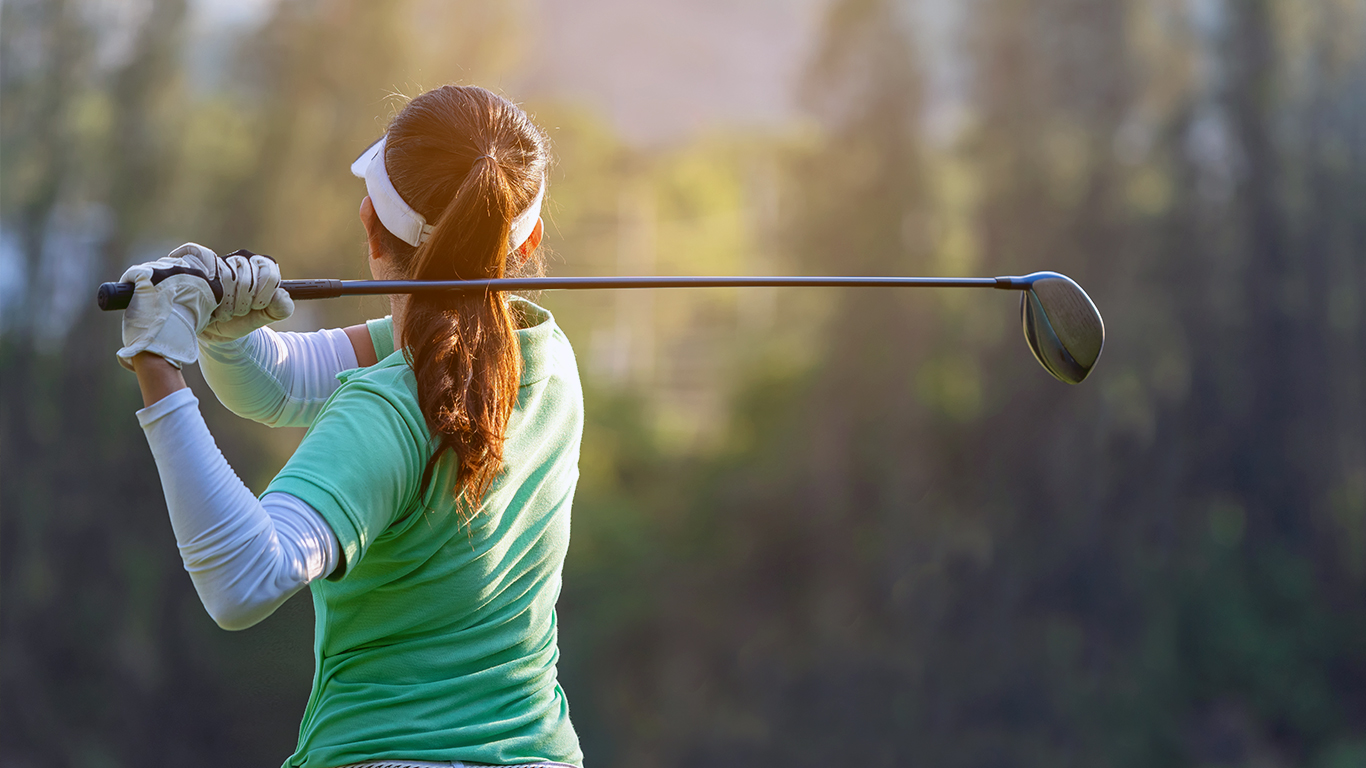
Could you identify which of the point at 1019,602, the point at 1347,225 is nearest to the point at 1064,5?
the point at 1347,225

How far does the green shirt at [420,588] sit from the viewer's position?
97 cm

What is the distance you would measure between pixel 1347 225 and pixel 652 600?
5318mm

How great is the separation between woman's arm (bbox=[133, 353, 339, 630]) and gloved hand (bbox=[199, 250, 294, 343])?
162 millimetres

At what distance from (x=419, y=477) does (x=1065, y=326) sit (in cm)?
97

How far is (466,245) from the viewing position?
45.4 inches

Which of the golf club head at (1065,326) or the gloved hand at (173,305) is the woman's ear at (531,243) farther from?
the golf club head at (1065,326)

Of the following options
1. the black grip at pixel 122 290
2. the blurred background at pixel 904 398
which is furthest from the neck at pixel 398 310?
the blurred background at pixel 904 398

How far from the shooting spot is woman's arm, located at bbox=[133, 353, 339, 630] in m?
0.91

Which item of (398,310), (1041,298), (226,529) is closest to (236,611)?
(226,529)

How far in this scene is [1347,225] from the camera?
7680 millimetres

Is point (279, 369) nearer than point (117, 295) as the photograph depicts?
No

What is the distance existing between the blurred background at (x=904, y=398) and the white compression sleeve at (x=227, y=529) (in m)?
6.13

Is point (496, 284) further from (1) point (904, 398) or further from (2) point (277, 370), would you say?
(1) point (904, 398)

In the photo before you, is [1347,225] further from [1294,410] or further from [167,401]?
[167,401]
